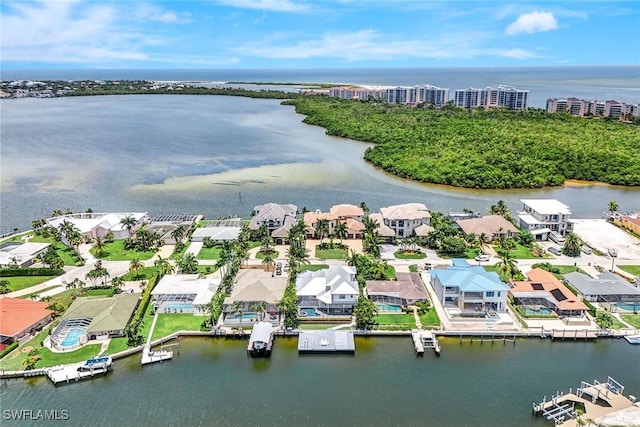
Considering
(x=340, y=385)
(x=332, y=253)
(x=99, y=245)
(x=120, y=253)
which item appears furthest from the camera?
(x=120, y=253)

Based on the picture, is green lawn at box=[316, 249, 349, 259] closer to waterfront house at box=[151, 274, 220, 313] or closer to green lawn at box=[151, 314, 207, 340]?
waterfront house at box=[151, 274, 220, 313]

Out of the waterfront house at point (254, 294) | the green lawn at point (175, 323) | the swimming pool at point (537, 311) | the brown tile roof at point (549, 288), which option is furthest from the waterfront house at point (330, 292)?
the brown tile roof at point (549, 288)

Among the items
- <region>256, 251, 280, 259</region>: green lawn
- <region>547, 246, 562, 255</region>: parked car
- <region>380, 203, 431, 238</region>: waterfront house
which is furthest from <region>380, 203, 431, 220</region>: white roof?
<region>256, 251, 280, 259</region>: green lawn

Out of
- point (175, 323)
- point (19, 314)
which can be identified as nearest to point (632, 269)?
point (175, 323)

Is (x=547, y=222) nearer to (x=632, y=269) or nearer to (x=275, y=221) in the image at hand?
(x=632, y=269)

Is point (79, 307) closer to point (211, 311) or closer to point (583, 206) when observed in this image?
point (211, 311)

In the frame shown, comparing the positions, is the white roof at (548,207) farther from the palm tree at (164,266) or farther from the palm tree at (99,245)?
the palm tree at (99,245)

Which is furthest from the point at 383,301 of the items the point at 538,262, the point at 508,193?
the point at 508,193
